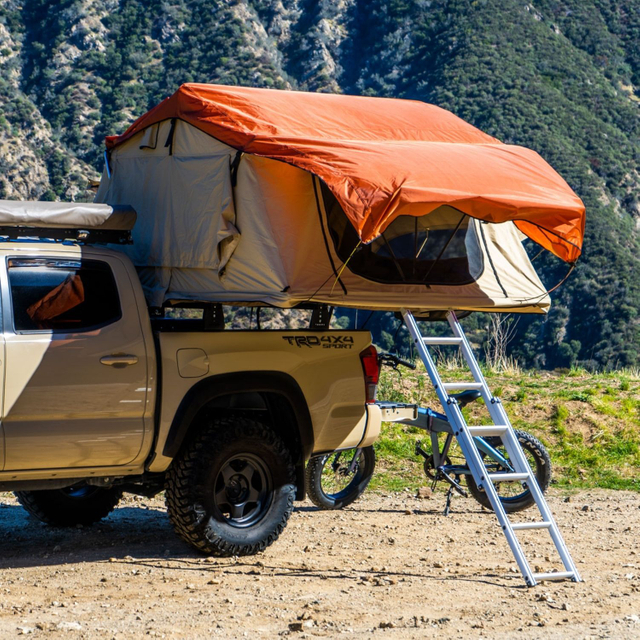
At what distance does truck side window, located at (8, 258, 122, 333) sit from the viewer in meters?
5.99

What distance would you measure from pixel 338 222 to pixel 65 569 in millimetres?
2974

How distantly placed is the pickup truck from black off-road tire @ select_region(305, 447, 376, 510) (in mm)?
1187

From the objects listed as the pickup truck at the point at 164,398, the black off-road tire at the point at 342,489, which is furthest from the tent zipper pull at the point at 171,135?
the black off-road tire at the point at 342,489

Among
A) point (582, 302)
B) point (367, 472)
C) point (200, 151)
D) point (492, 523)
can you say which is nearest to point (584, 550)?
point (492, 523)

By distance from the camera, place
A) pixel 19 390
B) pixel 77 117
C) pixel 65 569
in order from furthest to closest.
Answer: pixel 77 117, pixel 65 569, pixel 19 390

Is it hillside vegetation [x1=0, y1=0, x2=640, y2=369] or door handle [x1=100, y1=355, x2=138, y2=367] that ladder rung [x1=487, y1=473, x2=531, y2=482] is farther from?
hillside vegetation [x1=0, y1=0, x2=640, y2=369]

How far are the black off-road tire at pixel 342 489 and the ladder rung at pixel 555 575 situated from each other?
2.65m

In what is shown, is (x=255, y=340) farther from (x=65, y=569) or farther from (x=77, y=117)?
(x=77, y=117)

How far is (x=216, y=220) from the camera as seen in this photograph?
6.68 metres

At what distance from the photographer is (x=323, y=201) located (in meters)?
6.70

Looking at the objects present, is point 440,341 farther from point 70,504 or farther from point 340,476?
point 70,504

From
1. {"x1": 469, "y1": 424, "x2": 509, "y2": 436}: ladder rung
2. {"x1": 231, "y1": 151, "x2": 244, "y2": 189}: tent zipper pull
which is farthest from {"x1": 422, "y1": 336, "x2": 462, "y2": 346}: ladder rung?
{"x1": 231, "y1": 151, "x2": 244, "y2": 189}: tent zipper pull

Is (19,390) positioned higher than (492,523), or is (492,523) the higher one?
(19,390)

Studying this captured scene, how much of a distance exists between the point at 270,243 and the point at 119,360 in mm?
1262
